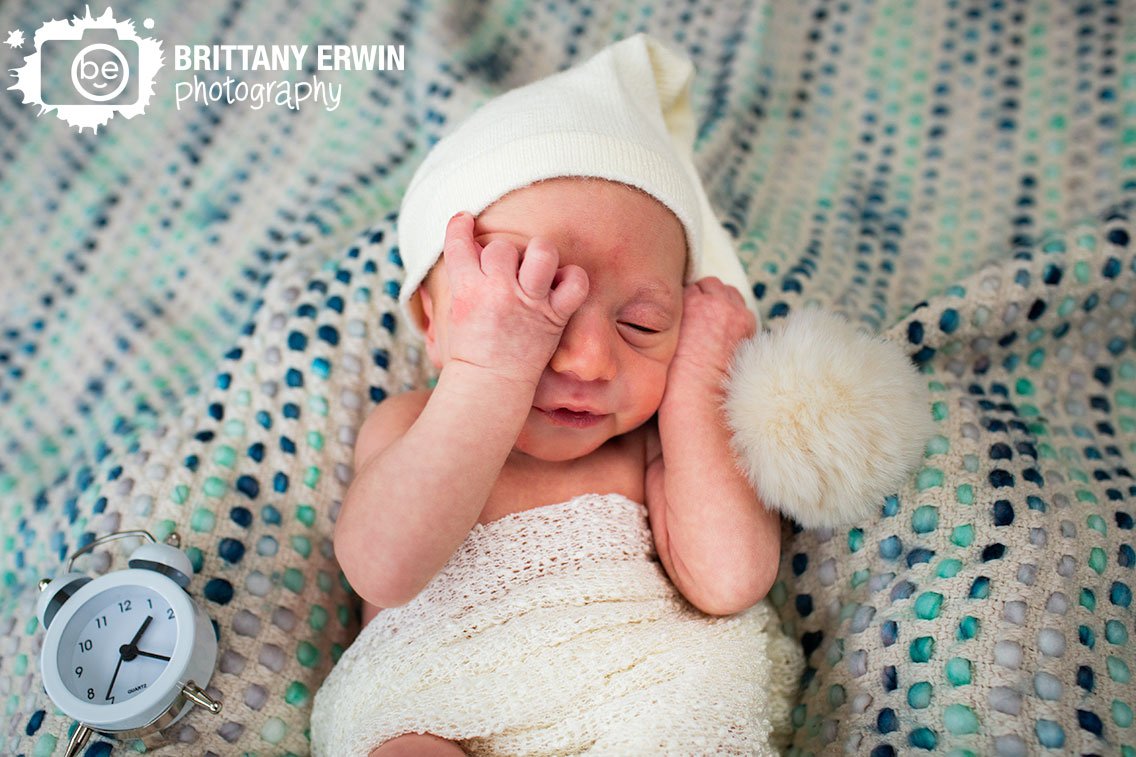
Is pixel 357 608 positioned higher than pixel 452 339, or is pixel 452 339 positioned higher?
pixel 452 339

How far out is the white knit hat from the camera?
3.30ft

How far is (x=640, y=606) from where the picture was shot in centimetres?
104

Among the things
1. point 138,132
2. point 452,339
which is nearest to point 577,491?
point 452,339

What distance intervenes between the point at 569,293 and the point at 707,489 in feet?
1.08

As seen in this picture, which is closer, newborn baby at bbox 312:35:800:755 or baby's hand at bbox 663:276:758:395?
newborn baby at bbox 312:35:800:755

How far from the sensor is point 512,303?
3.02 ft

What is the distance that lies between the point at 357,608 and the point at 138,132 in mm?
1235

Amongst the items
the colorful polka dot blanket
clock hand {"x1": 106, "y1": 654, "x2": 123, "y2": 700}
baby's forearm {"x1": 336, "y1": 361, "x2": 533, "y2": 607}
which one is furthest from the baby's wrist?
clock hand {"x1": 106, "y1": 654, "x2": 123, "y2": 700}

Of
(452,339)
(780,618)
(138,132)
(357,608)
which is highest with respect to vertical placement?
(138,132)

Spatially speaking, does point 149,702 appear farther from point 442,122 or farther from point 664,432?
point 442,122

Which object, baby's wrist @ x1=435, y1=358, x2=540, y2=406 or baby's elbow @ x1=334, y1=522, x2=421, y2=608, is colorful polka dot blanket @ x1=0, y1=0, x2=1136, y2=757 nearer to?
baby's elbow @ x1=334, y1=522, x2=421, y2=608

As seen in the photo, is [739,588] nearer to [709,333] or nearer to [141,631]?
[709,333]

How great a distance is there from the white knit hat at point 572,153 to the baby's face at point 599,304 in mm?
23

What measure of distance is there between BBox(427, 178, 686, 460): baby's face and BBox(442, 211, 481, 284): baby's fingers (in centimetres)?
3
